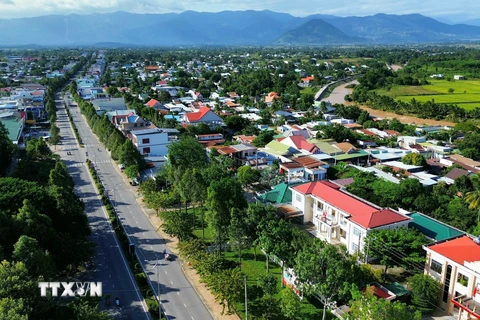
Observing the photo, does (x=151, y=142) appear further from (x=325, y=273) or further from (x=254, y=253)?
(x=325, y=273)

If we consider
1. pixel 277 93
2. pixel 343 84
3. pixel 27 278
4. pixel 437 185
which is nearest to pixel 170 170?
pixel 27 278

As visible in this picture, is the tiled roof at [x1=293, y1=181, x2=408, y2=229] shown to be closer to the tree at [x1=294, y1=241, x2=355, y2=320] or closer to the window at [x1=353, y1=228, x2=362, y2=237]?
the window at [x1=353, y1=228, x2=362, y2=237]

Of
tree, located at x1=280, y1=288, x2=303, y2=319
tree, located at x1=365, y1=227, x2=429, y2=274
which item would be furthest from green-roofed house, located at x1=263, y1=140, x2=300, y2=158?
tree, located at x1=280, y1=288, x2=303, y2=319

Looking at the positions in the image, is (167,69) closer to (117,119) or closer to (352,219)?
(117,119)

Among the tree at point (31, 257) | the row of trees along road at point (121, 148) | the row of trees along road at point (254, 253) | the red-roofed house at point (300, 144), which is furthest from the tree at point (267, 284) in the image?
the red-roofed house at point (300, 144)

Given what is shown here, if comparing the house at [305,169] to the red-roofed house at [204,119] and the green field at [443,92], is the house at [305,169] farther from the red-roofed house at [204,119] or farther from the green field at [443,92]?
the green field at [443,92]

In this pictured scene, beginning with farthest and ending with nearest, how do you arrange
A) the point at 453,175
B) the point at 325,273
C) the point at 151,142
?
the point at 151,142, the point at 453,175, the point at 325,273

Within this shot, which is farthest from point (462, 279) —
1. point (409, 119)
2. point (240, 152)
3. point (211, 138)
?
point (409, 119)
